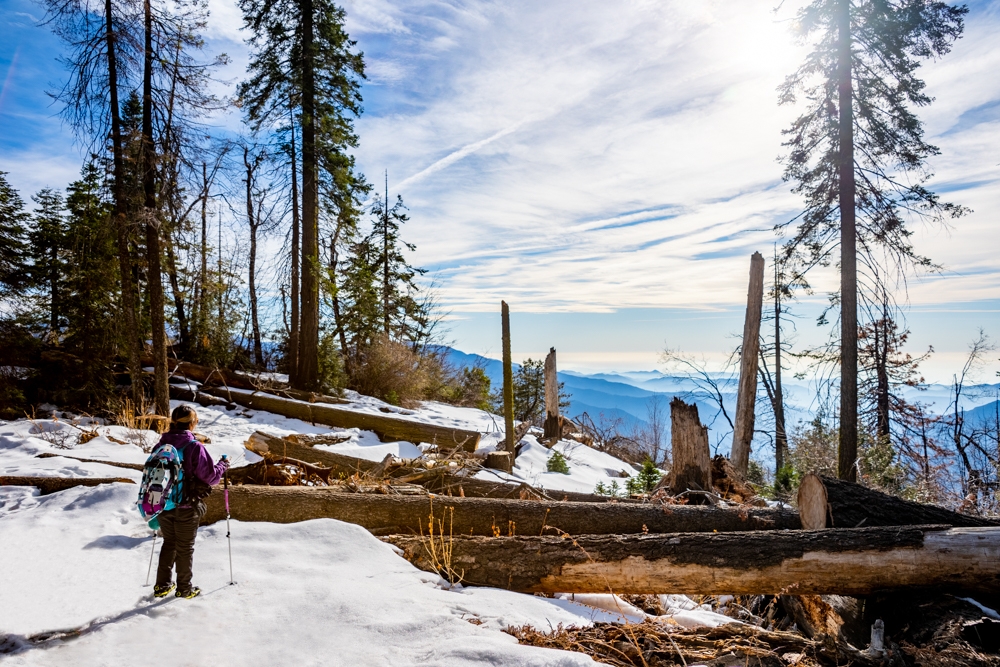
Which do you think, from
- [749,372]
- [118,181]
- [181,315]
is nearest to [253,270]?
[181,315]

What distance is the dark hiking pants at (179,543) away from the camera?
4.01m

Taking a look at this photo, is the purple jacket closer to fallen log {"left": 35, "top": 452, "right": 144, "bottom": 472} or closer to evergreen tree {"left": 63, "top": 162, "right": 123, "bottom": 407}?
fallen log {"left": 35, "top": 452, "right": 144, "bottom": 472}

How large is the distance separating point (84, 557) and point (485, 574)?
11.5 ft

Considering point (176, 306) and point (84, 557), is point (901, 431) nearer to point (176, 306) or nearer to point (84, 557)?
point (84, 557)

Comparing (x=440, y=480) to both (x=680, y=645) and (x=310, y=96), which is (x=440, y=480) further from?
(x=310, y=96)

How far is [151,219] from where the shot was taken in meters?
9.58

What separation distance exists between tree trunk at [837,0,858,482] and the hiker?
469 inches

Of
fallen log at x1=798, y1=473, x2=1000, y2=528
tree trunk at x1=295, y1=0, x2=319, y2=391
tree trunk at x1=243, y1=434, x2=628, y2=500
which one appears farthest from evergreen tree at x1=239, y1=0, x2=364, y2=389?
fallen log at x1=798, y1=473, x2=1000, y2=528

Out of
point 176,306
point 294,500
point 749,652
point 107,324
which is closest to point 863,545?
point 749,652

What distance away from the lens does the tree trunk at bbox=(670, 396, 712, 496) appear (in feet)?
24.2

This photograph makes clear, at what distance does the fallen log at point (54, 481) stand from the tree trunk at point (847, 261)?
12.9 metres

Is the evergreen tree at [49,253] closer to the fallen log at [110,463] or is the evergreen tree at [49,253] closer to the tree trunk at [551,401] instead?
the fallen log at [110,463]

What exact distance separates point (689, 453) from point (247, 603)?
595 cm

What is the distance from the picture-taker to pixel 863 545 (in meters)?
4.03
